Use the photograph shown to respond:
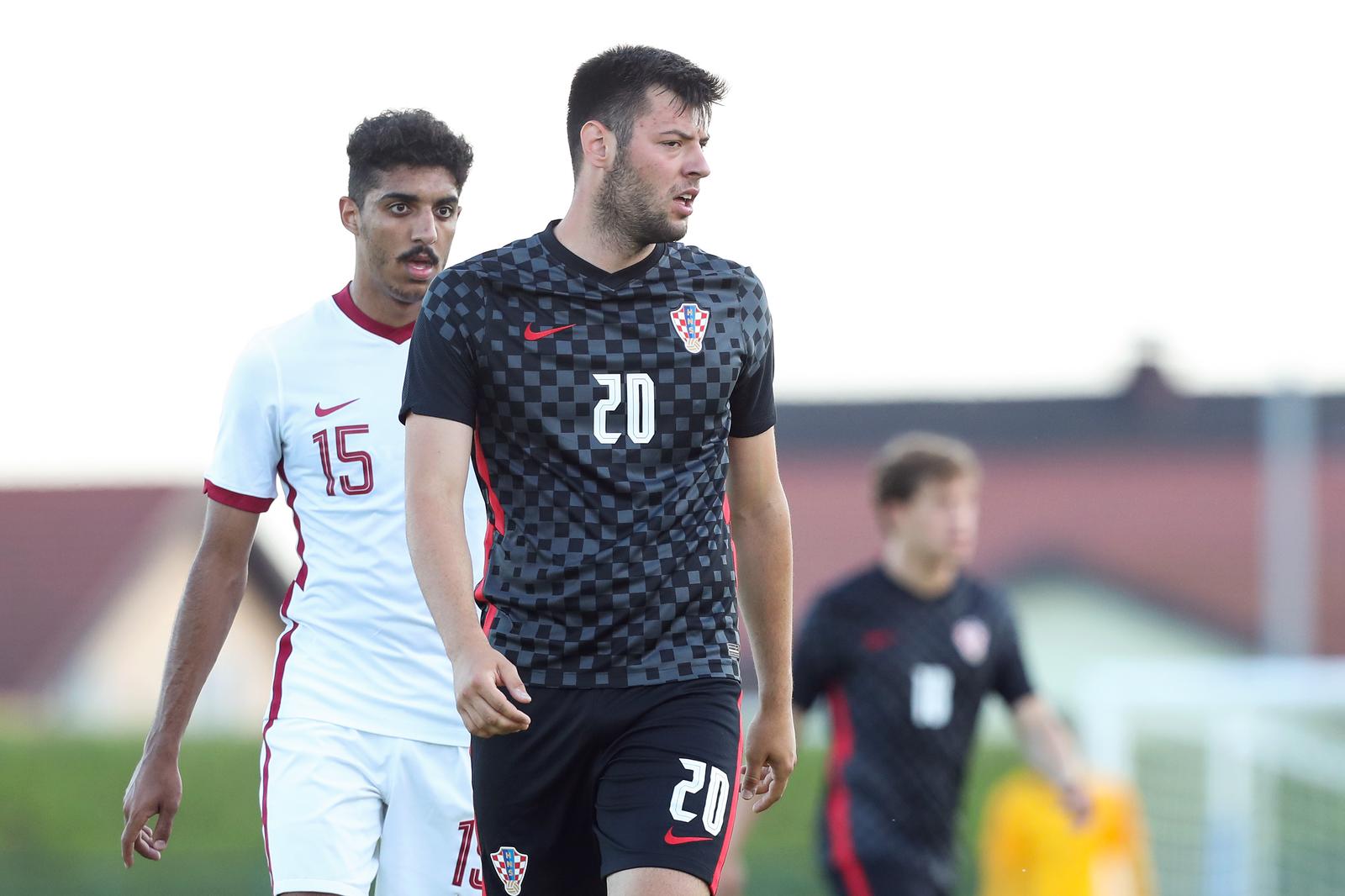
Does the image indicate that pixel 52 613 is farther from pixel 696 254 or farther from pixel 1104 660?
pixel 696 254

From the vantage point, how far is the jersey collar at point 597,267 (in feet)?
14.3

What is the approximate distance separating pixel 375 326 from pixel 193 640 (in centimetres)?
99

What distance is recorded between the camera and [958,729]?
794 centimetres

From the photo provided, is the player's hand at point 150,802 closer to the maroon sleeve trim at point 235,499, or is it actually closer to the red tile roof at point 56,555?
the maroon sleeve trim at point 235,499

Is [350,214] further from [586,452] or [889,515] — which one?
[889,515]

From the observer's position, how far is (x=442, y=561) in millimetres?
4086

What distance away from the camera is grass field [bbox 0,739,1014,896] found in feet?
57.6

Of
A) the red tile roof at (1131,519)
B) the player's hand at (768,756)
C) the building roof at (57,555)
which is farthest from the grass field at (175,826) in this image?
the red tile roof at (1131,519)

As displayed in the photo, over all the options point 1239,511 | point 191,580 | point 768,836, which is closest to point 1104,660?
point 1239,511

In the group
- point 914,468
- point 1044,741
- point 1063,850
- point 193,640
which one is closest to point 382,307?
point 193,640

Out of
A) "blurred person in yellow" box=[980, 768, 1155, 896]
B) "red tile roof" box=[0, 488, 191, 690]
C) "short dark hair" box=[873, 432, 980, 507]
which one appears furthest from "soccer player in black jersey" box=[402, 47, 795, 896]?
"red tile roof" box=[0, 488, 191, 690]

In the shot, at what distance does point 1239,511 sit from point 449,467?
38192 millimetres

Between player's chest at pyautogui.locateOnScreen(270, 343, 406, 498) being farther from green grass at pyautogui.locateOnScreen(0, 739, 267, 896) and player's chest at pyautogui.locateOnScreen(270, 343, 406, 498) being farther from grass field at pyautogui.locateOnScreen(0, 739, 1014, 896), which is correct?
green grass at pyautogui.locateOnScreen(0, 739, 267, 896)

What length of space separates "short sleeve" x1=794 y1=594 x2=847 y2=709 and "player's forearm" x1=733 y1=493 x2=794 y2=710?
130 inches
